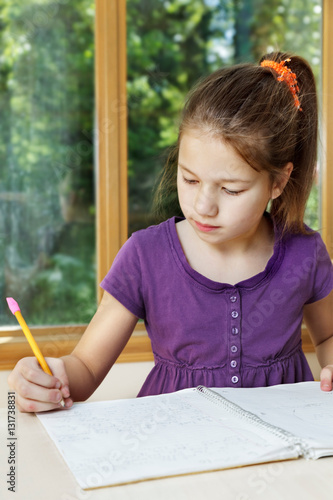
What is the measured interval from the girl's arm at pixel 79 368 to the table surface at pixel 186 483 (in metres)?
0.12

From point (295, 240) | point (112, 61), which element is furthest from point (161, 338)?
point (112, 61)

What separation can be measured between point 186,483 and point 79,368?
0.45 m

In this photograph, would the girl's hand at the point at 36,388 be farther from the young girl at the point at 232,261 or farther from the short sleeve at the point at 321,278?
the short sleeve at the point at 321,278

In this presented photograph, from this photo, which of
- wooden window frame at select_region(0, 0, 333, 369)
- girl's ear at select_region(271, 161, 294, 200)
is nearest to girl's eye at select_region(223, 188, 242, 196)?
girl's ear at select_region(271, 161, 294, 200)

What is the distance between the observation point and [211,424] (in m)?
0.71

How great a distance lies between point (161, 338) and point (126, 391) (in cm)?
86

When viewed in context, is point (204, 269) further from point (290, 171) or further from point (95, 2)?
point (95, 2)

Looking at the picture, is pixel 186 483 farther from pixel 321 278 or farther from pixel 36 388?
pixel 321 278

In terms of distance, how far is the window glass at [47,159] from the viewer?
6.90 ft

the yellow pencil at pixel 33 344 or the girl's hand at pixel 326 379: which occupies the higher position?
the yellow pencil at pixel 33 344

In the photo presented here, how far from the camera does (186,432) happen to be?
2.23 ft

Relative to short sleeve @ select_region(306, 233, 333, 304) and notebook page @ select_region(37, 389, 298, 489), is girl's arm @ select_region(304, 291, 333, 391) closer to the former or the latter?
short sleeve @ select_region(306, 233, 333, 304)

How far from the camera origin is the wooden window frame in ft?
6.36

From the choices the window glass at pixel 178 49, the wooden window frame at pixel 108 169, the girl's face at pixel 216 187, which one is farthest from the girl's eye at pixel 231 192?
the window glass at pixel 178 49
